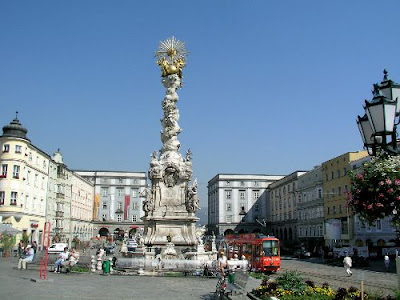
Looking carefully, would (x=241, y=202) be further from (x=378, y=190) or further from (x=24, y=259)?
(x=378, y=190)

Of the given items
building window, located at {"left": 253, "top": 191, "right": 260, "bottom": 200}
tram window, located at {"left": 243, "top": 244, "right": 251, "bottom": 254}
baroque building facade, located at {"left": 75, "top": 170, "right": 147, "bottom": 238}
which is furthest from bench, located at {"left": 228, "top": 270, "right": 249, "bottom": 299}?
building window, located at {"left": 253, "top": 191, "right": 260, "bottom": 200}

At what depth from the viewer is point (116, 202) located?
116312 millimetres

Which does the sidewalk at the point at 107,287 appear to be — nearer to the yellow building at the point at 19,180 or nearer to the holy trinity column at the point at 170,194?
the holy trinity column at the point at 170,194

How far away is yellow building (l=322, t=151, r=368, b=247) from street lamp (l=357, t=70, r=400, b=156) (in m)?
55.3

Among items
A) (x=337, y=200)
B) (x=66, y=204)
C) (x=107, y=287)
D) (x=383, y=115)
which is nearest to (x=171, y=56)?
(x=107, y=287)

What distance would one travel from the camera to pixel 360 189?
510 inches

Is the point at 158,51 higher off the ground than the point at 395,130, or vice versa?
the point at 158,51

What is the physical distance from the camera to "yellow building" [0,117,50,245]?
174 feet

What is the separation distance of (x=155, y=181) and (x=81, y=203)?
64528 mm

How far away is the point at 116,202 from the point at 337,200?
216 ft

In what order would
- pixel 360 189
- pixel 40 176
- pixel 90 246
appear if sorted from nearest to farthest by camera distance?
1. pixel 360 189
2. pixel 40 176
3. pixel 90 246

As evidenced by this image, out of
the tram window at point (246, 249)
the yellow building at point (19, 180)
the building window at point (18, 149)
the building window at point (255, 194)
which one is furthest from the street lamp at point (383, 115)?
the building window at point (255, 194)

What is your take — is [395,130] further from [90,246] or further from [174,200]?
[90,246]

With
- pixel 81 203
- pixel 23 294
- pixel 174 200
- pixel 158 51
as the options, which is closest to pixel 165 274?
pixel 174 200
